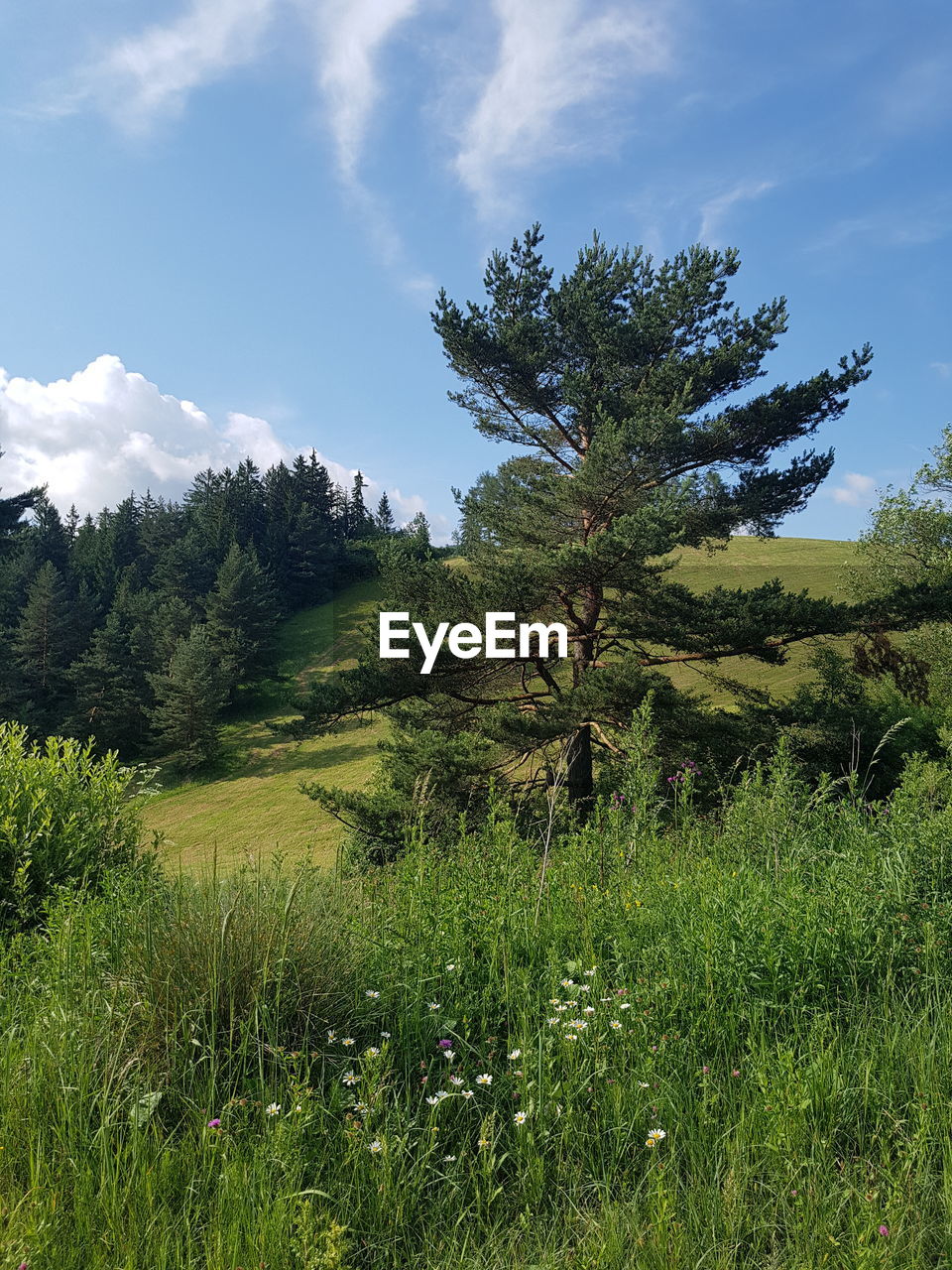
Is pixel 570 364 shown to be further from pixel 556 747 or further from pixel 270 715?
pixel 270 715

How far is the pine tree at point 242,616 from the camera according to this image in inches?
1671

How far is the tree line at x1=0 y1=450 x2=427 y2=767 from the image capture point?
1446 inches

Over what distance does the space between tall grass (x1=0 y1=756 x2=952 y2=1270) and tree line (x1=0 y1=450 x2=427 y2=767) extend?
2118cm

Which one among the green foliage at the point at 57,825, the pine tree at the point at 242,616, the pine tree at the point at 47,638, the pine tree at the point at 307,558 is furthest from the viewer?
the pine tree at the point at 307,558

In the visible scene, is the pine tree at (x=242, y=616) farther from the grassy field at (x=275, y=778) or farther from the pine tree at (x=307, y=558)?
the pine tree at (x=307, y=558)

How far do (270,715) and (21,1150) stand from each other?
41656 millimetres

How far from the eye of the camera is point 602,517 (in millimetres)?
13906

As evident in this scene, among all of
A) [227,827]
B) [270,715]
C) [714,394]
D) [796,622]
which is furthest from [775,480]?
[270,715]

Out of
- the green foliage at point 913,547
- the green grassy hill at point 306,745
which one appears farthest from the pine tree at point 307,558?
Answer: the green foliage at point 913,547

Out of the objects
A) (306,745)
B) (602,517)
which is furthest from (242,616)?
(602,517)

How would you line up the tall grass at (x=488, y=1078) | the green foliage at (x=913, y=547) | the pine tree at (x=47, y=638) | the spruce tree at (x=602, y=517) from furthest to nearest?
the pine tree at (x=47, y=638)
the green foliage at (x=913, y=547)
the spruce tree at (x=602, y=517)
the tall grass at (x=488, y=1078)

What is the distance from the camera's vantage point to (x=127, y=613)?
42.7m

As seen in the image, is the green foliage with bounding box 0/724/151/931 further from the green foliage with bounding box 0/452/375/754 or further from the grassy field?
the green foliage with bounding box 0/452/375/754

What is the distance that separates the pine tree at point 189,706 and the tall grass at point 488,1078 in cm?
3503
